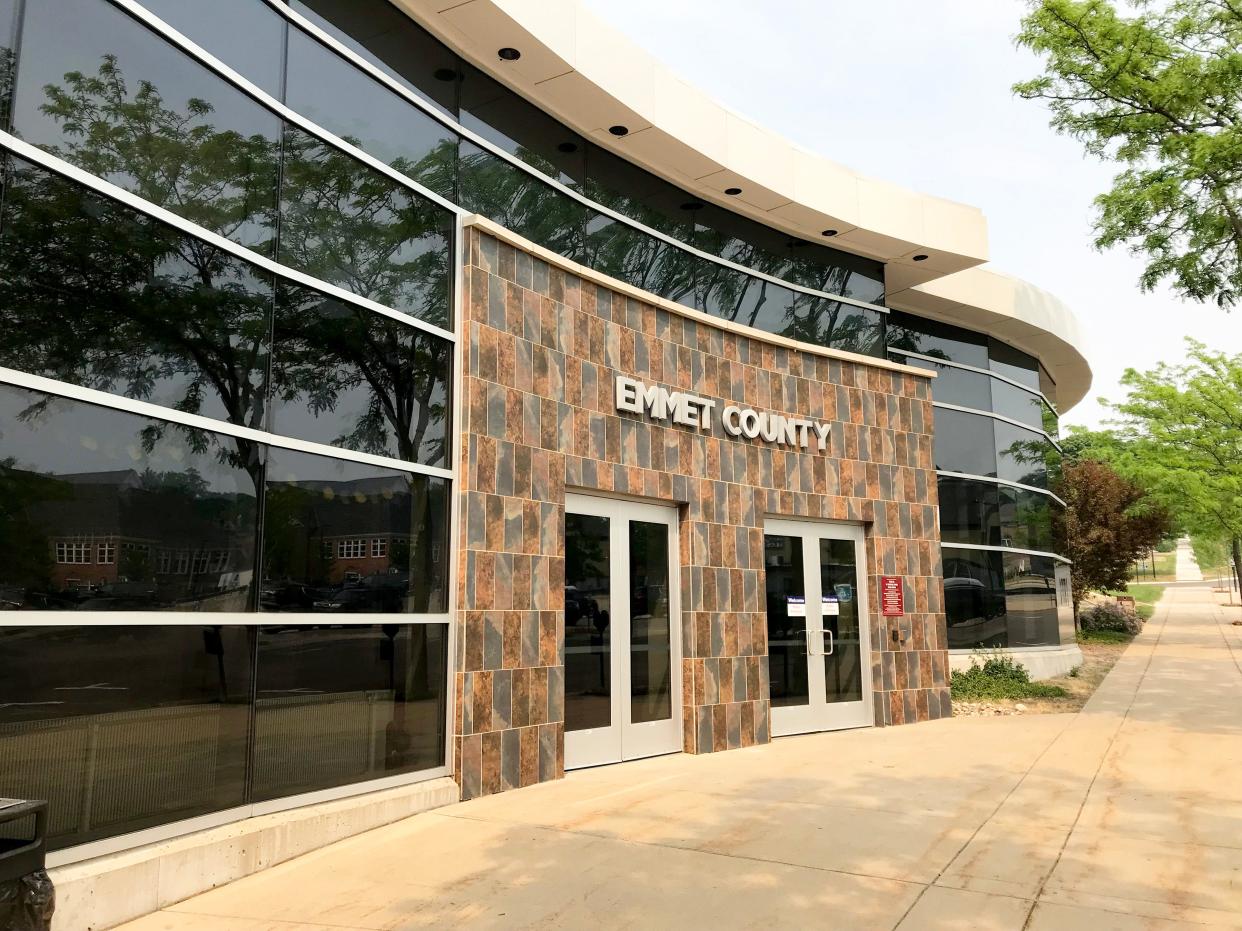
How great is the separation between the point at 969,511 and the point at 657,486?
7.92m

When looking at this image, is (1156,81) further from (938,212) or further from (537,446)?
(537,446)

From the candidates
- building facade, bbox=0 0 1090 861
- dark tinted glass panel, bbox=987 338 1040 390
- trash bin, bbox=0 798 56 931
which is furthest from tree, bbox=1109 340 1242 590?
trash bin, bbox=0 798 56 931

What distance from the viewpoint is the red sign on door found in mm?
12742

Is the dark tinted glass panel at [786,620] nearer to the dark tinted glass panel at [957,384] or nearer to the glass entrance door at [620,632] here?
the glass entrance door at [620,632]

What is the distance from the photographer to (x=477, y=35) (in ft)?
28.7

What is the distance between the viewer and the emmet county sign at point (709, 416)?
33.4 feet

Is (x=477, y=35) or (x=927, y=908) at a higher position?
(x=477, y=35)

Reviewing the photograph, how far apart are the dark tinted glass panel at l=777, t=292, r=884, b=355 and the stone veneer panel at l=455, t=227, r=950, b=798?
41 cm

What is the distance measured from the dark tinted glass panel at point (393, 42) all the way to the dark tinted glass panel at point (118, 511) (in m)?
3.72

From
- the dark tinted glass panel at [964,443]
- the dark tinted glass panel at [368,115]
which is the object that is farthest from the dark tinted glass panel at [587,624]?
the dark tinted glass panel at [964,443]

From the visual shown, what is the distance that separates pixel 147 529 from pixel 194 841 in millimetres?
1908

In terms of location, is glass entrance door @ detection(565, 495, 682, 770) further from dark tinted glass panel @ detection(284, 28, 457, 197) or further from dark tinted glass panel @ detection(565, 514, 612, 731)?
dark tinted glass panel @ detection(284, 28, 457, 197)

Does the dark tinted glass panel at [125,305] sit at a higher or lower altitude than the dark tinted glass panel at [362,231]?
lower

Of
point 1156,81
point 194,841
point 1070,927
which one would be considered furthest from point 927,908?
point 1156,81
